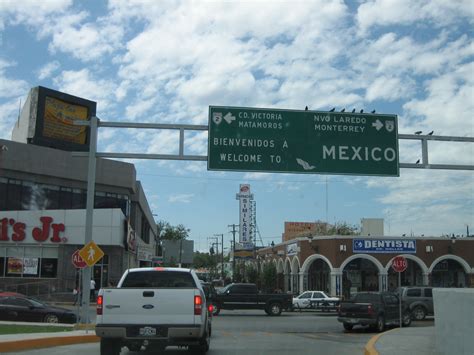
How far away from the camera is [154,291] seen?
1126 cm

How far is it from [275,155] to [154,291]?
31.7 ft

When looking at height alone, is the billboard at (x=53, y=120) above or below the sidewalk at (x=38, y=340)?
above

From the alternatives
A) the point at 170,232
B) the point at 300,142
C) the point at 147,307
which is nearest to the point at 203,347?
the point at 147,307

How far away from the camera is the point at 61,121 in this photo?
4847 cm

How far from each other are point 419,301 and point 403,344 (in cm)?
1825

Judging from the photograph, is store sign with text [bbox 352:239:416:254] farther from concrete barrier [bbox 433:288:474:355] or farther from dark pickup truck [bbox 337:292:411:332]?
concrete barrier [bbox 433:288:474:355]

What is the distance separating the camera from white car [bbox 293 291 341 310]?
126ft

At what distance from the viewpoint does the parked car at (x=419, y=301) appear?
31531mm

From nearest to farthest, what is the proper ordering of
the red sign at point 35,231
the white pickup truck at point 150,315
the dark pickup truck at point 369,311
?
the white pickup truck at point 150,315 < the dark pickup truck at point 369,311 < the red sign at point 35,231

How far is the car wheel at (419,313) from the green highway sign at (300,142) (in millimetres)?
13720

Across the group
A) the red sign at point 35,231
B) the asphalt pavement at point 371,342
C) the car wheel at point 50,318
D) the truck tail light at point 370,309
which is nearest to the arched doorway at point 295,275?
the red sign at point 35,231

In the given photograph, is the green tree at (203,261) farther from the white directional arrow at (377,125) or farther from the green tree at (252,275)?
the white directional arrow at (377,125)

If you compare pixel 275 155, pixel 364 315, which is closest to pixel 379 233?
pixel 364 315

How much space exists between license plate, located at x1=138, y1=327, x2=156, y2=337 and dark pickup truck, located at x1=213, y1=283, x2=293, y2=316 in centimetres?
2231
